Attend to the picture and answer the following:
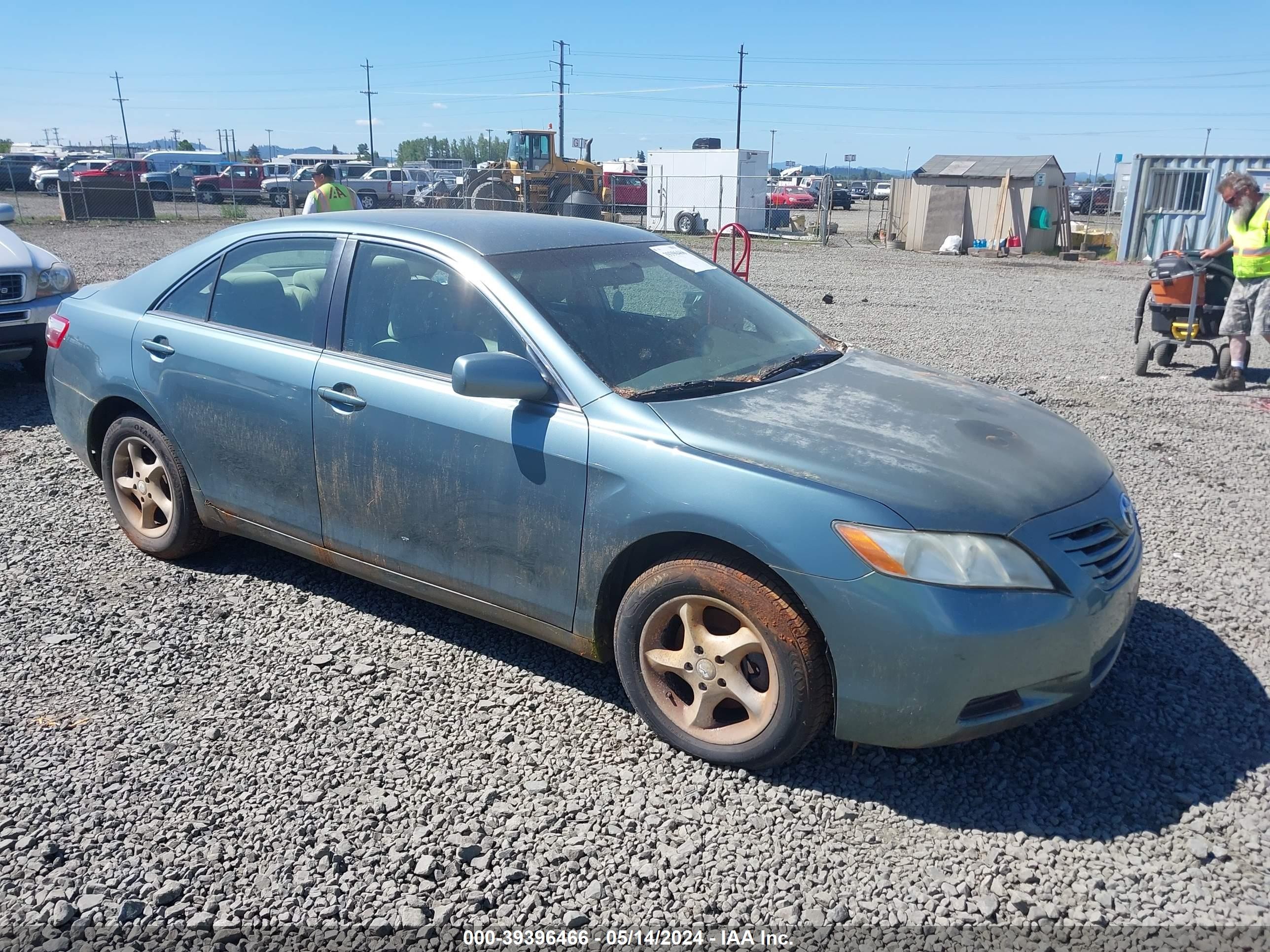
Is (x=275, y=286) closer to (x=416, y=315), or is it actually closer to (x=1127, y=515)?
(x=416, y=315)

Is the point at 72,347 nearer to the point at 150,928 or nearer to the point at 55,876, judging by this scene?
the point at 55,876

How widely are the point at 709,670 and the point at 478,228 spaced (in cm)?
206

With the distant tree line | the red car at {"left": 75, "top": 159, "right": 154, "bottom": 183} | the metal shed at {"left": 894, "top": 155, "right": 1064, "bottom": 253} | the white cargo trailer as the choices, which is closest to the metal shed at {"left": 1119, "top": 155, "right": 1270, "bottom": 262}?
the metal shed at {"left": 894, "top": 155, "right": 1064, "bottom": 253}

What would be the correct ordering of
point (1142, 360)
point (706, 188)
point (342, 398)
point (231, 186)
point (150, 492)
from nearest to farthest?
1. point (342, 398)
2. point (150, 492)
3. point (1142, 360)
4. point (706, 188)
5. point (231, 186)

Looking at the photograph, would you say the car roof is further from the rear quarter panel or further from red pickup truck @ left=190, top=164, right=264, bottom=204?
red pickup truck @ left=190, top=164, right=264, bottom=204

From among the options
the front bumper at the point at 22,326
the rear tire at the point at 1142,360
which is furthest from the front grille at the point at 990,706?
the rear tire at the point at 1142,360

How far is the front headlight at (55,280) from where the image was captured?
26.1 ft

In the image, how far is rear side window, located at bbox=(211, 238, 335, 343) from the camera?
4.07 metres

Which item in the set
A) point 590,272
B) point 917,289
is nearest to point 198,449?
point 590,272

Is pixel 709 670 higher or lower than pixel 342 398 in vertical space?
lower

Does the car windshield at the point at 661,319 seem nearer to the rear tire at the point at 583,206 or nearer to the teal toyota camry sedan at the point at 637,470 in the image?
the teal toyota camry sedan at the point at 637,470

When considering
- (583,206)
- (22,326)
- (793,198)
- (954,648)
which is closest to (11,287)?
(22,326)

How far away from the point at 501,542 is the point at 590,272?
1.20 m

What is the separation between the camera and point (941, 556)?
2818 millimetres
